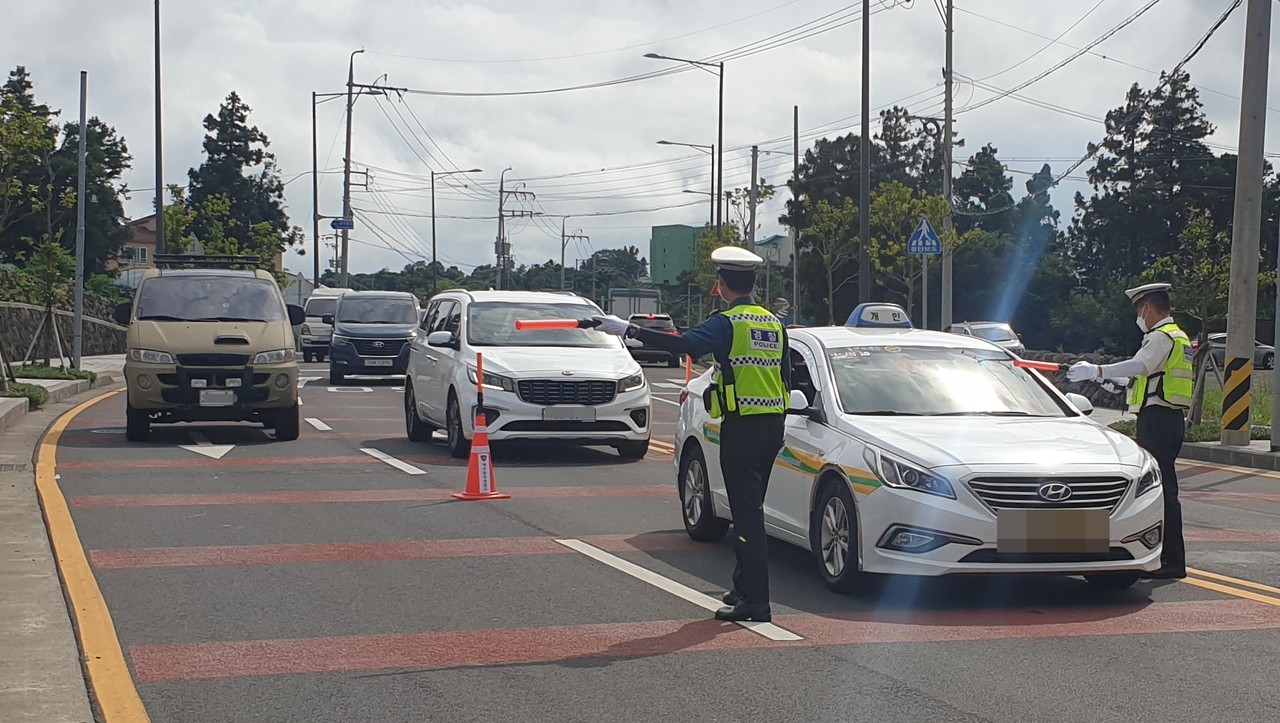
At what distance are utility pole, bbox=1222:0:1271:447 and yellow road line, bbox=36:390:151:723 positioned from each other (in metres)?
13.5

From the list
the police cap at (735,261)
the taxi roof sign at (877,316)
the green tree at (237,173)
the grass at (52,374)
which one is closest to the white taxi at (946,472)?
the police cap at (735,261)

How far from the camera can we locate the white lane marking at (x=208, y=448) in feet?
53.0

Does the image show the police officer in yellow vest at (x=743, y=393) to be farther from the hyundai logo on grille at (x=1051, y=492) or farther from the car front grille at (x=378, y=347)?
the car front grille at (x=378, y=347)

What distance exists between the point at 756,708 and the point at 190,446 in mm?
12344

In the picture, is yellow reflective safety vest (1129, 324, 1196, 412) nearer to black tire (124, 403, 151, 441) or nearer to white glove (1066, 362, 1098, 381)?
white glove (1066, 362, 1098, 381)

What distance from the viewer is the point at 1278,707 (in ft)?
19.6

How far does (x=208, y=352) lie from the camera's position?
17.0 m

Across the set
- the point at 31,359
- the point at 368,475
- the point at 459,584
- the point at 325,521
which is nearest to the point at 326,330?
the point at 31,359

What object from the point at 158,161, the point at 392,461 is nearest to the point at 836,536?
the point at 392,461

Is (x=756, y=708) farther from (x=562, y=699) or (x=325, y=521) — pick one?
(x=325, y=521)

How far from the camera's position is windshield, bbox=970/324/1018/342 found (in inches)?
1352

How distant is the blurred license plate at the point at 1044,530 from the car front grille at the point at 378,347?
984 inches

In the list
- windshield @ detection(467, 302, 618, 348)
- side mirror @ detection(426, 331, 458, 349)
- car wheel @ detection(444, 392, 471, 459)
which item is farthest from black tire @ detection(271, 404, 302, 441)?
windshield @ detection(467, 302, 618, 348)

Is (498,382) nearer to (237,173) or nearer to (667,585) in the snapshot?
(667,585)
